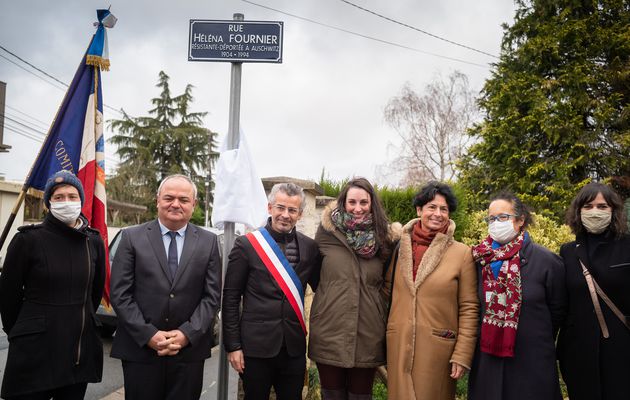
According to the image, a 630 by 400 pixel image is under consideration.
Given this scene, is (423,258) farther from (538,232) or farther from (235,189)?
(538,232)

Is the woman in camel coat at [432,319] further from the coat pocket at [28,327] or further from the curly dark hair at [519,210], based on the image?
the coat pocket at [28,327]

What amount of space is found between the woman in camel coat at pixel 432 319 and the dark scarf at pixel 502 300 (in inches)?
4.3

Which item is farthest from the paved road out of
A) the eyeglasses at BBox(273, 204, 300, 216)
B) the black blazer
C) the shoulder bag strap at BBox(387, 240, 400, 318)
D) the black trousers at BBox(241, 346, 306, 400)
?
the eyeglasses at BBox(273, 204, 300, 216)

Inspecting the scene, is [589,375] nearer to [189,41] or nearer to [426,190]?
[426,190]

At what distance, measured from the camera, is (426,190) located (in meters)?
3.32

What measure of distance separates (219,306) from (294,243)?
658mm

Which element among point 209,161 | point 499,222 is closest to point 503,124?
point 499,222

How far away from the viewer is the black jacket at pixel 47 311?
2742 millimetres

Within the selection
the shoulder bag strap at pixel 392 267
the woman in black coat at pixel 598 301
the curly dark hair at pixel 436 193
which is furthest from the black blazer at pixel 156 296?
the woman in black coat at pixel 598 301

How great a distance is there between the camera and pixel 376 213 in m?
3.32

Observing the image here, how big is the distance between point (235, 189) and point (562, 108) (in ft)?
41.2

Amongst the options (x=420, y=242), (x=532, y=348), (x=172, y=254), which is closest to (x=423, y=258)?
(x=420, y=242)

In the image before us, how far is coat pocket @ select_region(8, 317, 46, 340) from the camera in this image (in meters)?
2.74

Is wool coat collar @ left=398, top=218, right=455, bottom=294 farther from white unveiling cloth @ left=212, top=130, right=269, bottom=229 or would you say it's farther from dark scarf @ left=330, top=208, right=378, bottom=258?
white unveiling cloth @ left=212, top=130, right=269, bottom=229
